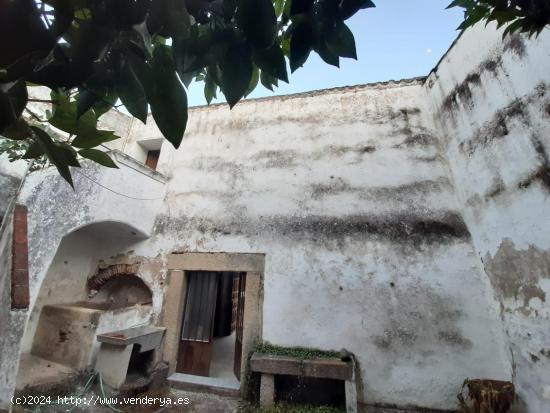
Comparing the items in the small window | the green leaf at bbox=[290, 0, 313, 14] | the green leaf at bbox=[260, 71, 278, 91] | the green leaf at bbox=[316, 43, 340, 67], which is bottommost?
the green leaf at bbox=[316, 43, 340, 67]

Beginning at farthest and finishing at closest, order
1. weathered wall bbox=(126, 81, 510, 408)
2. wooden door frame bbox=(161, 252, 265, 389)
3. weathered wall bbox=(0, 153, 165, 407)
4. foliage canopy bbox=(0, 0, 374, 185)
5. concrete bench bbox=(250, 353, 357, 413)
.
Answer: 1. wooden door frame bbox=(161, 252, 265, 389)
2. weathered wall bbox=(126, 81, 510, 408)
3. concrete bench bbox=(250, 353, 357, 413)
4. weathered wall bbox=(0, 153, 165, 407)
5. foliage canopy bbox=(0, 0, 374, 185)

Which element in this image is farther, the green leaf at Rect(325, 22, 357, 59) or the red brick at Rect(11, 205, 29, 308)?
the red brick at Rect(11, 205, 29, 308)

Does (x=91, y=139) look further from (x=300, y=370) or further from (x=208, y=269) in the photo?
(x=208, y=269)

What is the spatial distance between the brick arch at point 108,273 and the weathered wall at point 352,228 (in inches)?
23.8

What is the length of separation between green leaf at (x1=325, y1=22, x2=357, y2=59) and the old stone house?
11.5ft

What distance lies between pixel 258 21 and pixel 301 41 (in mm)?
121

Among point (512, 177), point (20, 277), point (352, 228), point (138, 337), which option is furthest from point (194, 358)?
point (512, 177)


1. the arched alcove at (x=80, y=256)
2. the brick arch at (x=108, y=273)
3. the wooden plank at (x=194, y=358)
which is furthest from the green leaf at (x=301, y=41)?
the brick arch at (x=108, y=273)

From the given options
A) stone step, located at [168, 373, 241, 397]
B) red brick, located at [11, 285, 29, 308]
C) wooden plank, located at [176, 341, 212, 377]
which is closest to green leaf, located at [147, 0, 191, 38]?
red brick, located at [11, 285, 29, 308]

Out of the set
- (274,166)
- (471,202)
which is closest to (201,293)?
(274,166)

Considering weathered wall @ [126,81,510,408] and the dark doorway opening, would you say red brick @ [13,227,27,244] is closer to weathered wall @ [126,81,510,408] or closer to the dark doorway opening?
weathered wall @ [126,81,510,408]

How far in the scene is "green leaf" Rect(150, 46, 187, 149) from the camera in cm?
38

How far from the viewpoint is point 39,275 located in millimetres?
3248

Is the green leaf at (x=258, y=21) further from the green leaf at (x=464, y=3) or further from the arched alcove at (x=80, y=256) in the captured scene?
the arched alcove at (x=80, y=256)
